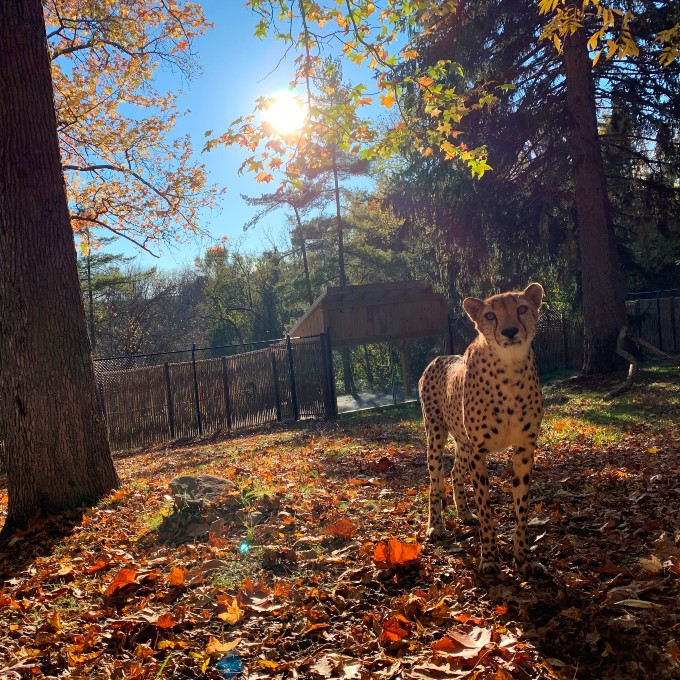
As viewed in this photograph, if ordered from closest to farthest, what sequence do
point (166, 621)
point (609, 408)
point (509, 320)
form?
point (166, 621) → point (509, 320) → point (609, 408)

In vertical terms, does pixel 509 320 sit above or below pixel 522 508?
above

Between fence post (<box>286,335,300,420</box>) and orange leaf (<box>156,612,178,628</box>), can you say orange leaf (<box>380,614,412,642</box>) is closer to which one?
orange leaf (<box>156,612,178,628</box>)

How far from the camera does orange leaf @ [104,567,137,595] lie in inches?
166

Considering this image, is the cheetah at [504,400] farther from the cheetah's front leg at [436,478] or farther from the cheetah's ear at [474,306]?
the cheetah's front leg at [436,478]

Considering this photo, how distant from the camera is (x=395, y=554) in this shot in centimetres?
434

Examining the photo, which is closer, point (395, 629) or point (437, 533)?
point (395, 629)

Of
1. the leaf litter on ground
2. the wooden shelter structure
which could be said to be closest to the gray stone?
the leaf litter on ground

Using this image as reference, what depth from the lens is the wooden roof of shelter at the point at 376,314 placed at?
19.0 metres

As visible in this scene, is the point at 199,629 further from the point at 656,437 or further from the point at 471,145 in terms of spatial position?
the point at 471,145

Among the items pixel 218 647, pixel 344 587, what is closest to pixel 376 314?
pixel 344 587

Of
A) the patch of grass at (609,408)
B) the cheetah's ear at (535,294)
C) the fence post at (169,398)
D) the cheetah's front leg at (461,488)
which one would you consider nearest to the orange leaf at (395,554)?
the cheetah's front leg at (461,488)

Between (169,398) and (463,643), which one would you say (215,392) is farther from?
(463,643)

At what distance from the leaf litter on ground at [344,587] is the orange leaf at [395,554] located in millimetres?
12

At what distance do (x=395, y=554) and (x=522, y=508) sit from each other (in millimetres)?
986
